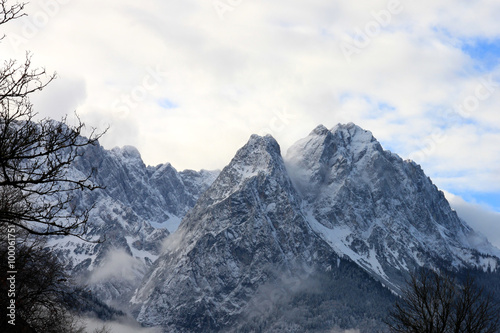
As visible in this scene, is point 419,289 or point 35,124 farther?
point 419,289

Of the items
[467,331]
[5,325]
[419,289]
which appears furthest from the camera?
[419,289]

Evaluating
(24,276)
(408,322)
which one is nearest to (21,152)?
(24,276)

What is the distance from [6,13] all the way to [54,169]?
13.3 ft

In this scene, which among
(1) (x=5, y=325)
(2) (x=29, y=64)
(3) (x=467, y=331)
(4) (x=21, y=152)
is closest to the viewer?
(4) (x=21, y=152)

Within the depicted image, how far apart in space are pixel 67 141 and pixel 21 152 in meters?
1.04

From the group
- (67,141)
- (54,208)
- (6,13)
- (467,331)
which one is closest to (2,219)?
(54,208)

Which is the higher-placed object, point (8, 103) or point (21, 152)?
point (8, 103)

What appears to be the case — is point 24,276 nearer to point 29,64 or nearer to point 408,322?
point 29,64

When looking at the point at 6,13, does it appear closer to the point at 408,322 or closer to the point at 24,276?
the point at 24,276

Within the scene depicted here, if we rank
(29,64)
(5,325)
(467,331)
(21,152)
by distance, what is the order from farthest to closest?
(467,331)
(5,325)
(29,64)
(21,152)

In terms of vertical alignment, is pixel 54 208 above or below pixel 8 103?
below

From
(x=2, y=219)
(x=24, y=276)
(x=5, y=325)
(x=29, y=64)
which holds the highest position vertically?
(x=29, y=64)

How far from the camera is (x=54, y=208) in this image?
13648 mm

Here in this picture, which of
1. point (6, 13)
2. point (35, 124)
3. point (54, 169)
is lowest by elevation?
point (54, 169)
